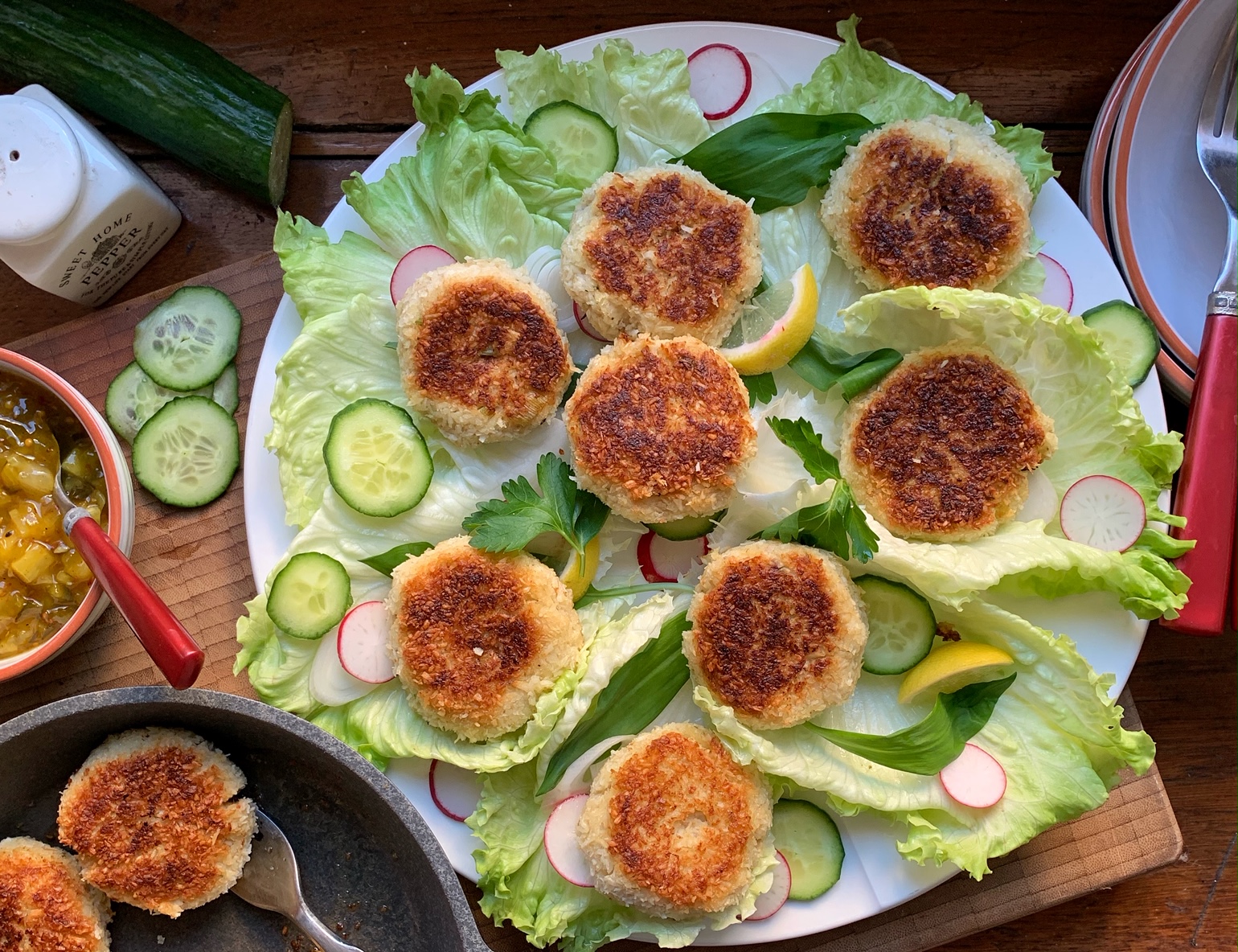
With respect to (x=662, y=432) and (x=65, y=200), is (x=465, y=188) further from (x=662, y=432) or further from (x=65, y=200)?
(x=65, y=200)

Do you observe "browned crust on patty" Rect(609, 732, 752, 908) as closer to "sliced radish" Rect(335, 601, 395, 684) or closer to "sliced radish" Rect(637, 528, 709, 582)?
"sliced radish" Rect(637, 528, 709, 582)

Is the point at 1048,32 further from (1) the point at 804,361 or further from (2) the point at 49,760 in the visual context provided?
(2) the point at 49,760

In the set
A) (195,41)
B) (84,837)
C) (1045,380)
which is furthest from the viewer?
(195,41)

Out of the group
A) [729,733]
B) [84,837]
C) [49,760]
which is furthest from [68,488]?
[729,733]

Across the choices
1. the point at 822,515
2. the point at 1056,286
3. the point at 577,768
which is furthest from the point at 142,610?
the point at 1056,286

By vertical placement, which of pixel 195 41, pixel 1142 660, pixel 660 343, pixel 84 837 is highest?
pixel 195 41

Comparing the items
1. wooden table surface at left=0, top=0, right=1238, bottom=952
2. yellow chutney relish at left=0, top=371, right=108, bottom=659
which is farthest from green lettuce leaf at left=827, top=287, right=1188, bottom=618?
yellow chutney relish at left=0, top=371, right=108, bottom=659

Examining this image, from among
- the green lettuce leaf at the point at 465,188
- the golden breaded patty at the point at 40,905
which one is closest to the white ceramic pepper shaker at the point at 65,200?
the green lettuce leaf at the point at 465,188
